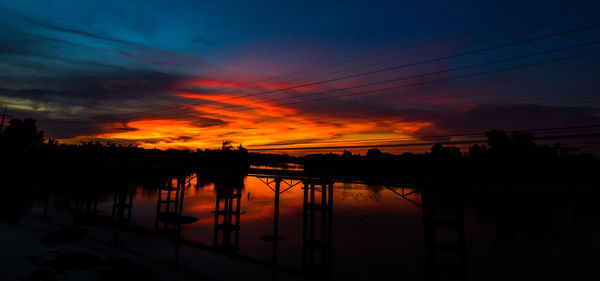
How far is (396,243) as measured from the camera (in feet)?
97.1

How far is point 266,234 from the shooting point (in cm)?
2983

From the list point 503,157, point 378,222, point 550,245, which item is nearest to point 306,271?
point 378,222

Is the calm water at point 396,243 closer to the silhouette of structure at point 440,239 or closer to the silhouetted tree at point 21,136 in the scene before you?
the silhouette of structure at point 440,239

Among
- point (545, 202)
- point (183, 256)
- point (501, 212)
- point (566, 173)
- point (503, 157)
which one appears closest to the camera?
point (183, 256)

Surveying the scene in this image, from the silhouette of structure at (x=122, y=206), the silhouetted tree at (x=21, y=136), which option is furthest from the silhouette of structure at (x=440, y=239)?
the silhouetted tree at (x=21, y=136)

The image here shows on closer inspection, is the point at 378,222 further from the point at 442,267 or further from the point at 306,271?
the point at 306,271

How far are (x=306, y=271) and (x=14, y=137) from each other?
9169 centimetres

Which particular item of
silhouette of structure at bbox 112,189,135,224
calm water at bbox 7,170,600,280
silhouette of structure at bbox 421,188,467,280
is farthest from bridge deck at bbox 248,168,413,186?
silhouette of structure at bbox 112,189,135,224

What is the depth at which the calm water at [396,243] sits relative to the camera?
19.5 m

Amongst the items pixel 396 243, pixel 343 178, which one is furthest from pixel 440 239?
pixel 343 178

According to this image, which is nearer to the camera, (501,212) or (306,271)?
(306,271)

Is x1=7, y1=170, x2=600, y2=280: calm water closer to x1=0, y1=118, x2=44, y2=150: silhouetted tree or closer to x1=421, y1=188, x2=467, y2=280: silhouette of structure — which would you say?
x1=421, y1=188, x2=467, y2=280: silhouette of structure

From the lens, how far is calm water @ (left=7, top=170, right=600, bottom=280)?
19469 millimetres

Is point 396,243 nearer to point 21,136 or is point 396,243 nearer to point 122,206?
point 122,206
